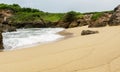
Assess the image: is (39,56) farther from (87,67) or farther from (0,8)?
(0,8)

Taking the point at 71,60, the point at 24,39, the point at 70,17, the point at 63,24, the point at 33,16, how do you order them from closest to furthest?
1. the point at 71,60
2. the point at 24,39
3. the point at 70,17
4. the point at 63,24
5. the point at 33,16

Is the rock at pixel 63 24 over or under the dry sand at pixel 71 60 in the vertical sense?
under

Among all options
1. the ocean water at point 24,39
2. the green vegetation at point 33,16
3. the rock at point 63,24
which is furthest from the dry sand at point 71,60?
the green vegetation at point 33,16

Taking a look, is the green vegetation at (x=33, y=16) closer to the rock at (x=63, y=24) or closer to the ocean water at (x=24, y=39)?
the rock at (x=63, y=24)

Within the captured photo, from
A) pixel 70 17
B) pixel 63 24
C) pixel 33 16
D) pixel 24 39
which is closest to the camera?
pixel 24 39

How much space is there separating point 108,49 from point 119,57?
43.9 inches

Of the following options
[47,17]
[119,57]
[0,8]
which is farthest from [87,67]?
[0,8]

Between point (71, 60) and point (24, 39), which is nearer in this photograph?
point (71, 60)

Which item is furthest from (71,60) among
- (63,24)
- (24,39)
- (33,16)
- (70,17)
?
(33,16)

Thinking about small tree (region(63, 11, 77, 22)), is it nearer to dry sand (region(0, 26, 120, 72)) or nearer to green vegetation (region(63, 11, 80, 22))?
green vegetation (region(63, 11, 80, 22))

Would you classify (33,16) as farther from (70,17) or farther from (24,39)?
(24,39)

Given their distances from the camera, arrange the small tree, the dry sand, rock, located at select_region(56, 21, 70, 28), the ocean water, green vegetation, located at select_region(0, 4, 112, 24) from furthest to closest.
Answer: green vegetation, located at select_region(0, 4, 112, 24), the small tree, rock, located at select_region(56, 21, 70, 28), the ocean water, the dry sand

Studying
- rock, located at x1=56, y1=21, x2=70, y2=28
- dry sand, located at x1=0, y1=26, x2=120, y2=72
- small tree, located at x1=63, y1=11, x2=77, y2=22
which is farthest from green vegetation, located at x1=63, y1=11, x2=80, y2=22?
dry sand, located at x1=0, y1=26, x2=120, y2=72

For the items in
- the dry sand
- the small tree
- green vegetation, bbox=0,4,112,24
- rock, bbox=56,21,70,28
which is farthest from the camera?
green vegetation, bbox=0,4,112,24
